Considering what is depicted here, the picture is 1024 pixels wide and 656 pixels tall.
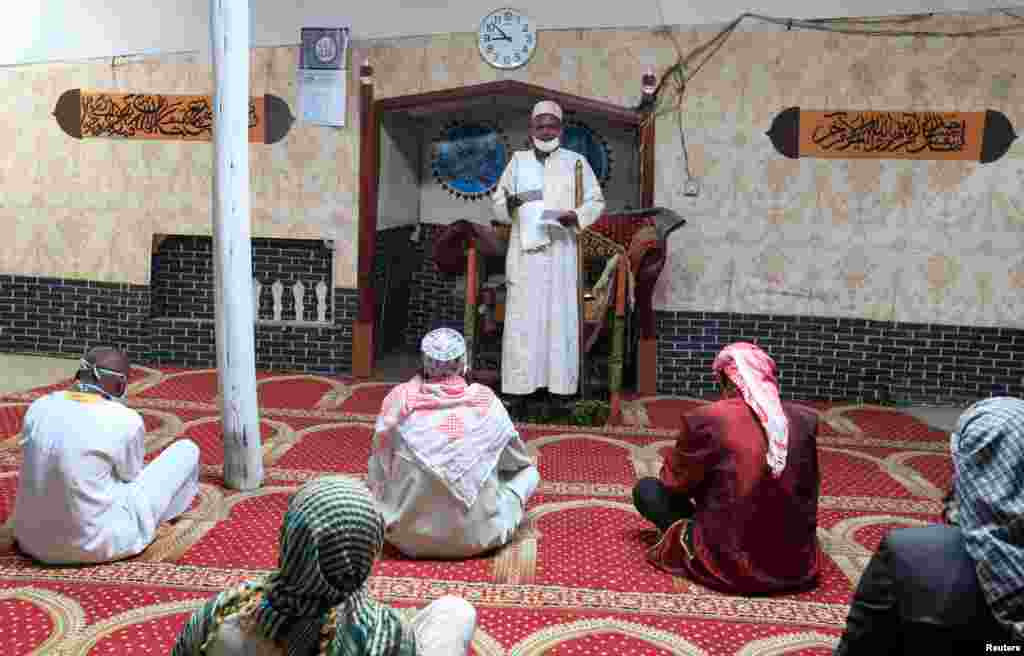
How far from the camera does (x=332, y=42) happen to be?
690 centimetres

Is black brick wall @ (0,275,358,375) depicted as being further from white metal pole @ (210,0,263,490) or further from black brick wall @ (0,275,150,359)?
white metal pole @ (210,0,263,490)

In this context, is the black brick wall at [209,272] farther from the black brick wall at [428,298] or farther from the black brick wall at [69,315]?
the black brick wall at [428,298]

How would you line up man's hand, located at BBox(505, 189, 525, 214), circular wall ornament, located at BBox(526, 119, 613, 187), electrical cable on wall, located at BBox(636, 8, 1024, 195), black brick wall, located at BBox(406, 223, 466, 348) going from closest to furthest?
man's hand, located at BBox(505, 189, 525, 214), electrical cable on wall, located at BBox(636, 8, 1024, 195), circular wall ornament, located at BBox(526, 119, 613, 187), black brick wall, located at BBox(406, 223, 466, 348)

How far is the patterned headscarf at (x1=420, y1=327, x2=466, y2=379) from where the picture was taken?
3.63m

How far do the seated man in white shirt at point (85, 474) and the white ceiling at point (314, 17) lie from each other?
408 centimetres

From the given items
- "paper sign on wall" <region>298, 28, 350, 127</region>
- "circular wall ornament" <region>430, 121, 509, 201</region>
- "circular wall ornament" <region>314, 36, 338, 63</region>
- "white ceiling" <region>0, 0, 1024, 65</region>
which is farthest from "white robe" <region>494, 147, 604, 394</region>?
"circular wall ornament" <region>430, 121, 509, 201</region>

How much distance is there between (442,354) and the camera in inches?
143

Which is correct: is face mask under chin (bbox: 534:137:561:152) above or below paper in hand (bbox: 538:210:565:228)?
above

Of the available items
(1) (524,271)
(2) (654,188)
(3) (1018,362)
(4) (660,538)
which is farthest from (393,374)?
(3) (1018,362)

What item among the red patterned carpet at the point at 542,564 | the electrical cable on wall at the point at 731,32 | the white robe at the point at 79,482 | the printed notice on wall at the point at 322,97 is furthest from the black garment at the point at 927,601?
the printed notice on wall at the point at 322,97

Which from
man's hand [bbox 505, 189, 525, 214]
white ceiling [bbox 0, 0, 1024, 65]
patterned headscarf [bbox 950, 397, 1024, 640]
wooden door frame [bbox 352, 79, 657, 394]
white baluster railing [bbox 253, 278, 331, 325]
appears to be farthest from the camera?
white baluster railing [bbox 253, 278, 331, 325]

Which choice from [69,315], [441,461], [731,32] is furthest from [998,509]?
[69,315]

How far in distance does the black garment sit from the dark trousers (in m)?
1.67

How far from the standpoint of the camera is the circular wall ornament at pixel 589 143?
7602 mm
